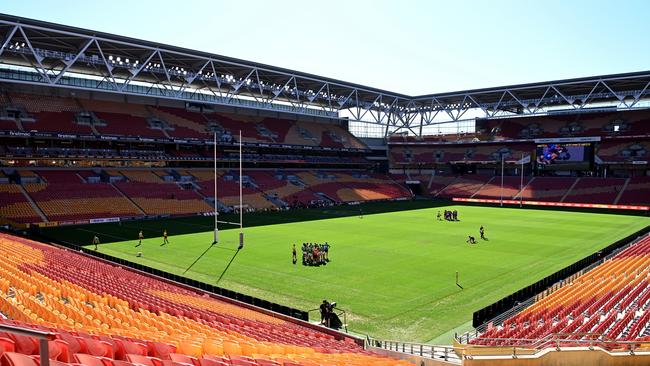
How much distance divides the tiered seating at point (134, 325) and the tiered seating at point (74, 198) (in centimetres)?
2156

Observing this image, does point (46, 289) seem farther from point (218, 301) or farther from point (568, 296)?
point (568, 296)

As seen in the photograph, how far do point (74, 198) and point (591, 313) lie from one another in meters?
43.1

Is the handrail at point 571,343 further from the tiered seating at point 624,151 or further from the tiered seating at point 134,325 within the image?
the tiered seating at point 624,151

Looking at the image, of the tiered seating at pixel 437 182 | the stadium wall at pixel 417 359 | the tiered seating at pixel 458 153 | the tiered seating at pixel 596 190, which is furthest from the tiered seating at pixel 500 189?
the stadium wall at pixel 417 359

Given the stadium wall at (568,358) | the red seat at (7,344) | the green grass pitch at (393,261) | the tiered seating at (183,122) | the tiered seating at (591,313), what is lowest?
the green grass pitch at (393,261)

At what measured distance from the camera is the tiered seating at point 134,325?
5.52m

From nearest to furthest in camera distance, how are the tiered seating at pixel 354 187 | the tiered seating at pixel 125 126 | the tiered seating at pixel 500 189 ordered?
the tiered seating at pixel 125 126
the tiered seating at pixel 354 187
the tiered seating at pixel 500 189

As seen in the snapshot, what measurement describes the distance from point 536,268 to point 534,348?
1660 cm

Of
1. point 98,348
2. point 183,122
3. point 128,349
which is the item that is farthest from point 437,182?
point 98,348

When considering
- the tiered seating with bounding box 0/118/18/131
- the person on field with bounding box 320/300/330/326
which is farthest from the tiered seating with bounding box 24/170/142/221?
the person on field with bounding box 320/300/330/326

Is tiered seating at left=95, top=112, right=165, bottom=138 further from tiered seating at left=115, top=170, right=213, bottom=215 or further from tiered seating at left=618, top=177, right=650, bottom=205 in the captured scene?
tiered seating at left=618, top=177, right=650, bottom=205

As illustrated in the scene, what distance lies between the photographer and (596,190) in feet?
203

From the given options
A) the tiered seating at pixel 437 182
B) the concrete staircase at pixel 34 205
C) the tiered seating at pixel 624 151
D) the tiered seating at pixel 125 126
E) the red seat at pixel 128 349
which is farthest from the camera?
the tiered seating at pixel 437 182

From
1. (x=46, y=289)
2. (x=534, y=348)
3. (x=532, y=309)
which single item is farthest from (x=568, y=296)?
(x=46, y=289)
